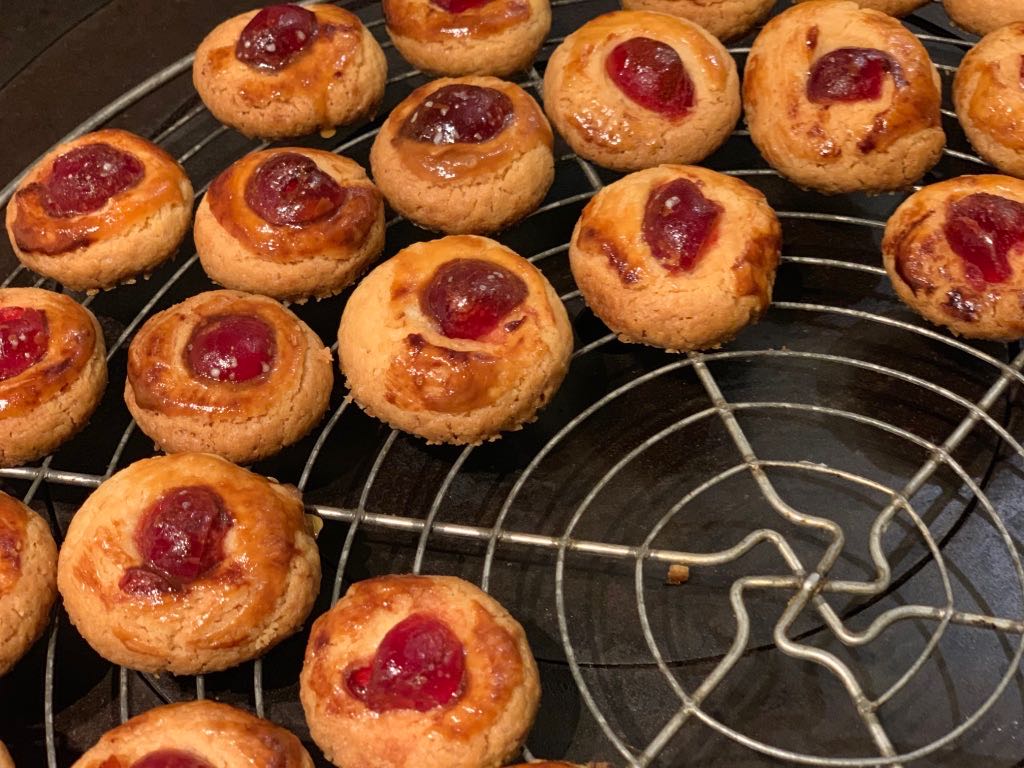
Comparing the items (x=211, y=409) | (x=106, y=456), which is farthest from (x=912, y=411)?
→ (x=106, y=456)

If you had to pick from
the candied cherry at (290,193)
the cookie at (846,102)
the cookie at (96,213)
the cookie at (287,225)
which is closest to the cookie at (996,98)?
the cookie at (846,102)

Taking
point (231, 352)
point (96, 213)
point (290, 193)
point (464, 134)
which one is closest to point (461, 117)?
point (464, 134)

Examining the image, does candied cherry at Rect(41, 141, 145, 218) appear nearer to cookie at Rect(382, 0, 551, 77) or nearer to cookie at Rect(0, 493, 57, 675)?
cookie at Rect(0, 493, 57, 675)

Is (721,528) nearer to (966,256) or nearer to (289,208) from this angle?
(966,256)

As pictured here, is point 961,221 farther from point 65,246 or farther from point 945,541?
point 65,246

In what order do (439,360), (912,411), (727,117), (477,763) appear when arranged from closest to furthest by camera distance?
(477,763), (439,360), (912,411), (727,117)

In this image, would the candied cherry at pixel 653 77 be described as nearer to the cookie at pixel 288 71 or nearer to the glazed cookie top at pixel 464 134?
the glazed cookie top at pixel 464 134

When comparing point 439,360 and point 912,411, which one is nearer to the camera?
point 439,360

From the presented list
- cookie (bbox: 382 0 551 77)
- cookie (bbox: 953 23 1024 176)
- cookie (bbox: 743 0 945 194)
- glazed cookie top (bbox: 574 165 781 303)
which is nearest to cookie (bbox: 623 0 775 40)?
cookie (bbox: 743 0 945 194)
